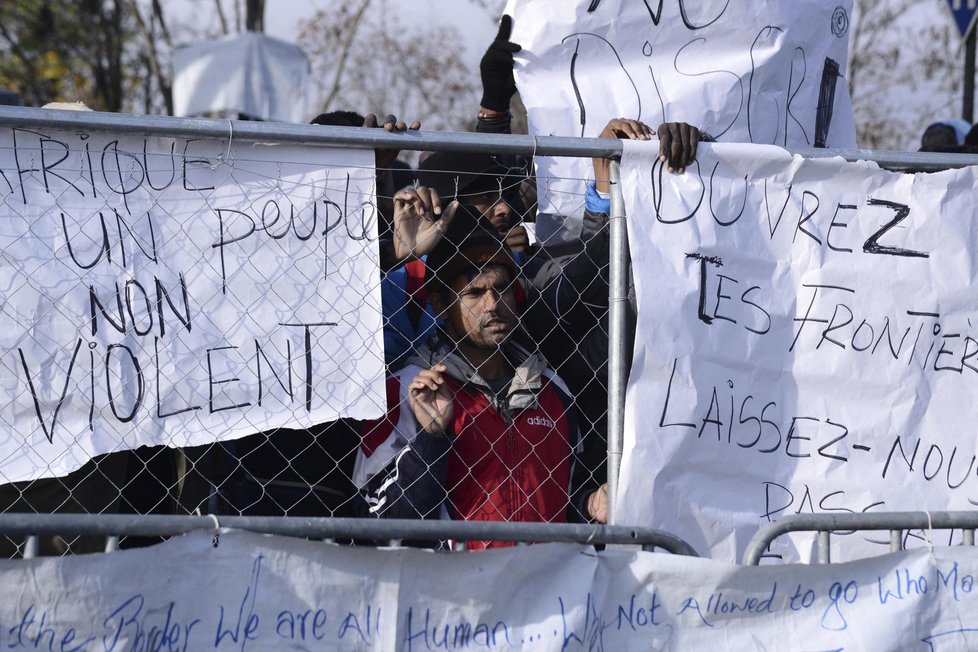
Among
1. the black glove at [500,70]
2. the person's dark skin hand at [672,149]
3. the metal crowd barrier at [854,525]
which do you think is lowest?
the metal crowd barrier at [854,525]

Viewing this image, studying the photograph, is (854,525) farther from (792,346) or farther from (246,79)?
(246,79)

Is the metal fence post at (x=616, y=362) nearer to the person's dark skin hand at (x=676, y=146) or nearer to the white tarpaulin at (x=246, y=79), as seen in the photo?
the person's dark skin hand at (x=676, y=146)

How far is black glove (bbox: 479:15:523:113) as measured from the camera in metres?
4.16

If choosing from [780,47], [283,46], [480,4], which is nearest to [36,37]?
[480,4]

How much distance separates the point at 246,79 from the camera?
1141 cm

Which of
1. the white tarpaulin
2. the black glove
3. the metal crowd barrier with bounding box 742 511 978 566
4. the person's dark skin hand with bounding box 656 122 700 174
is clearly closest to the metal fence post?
the person's dark skin hand with bounding box 656 122 700 174

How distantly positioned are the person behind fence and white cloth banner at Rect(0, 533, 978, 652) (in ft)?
1.43

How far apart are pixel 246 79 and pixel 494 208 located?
7774mm

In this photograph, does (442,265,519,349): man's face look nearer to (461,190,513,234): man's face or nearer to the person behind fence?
the person behind fence

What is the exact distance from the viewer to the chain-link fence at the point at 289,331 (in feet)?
10.6

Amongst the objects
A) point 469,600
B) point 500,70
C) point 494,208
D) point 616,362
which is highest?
point 500,70

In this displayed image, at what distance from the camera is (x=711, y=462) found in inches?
140

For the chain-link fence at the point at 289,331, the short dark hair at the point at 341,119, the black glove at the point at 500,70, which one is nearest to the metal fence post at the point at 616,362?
the chain-link fence at the point at 289,331

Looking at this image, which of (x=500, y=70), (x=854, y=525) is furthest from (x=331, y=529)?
(x=500, y=70)
